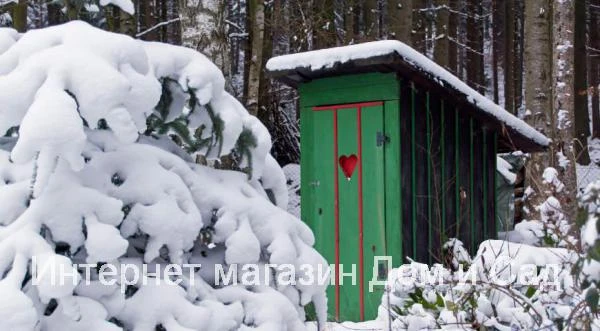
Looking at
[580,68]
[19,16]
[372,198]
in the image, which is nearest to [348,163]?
[372,198]

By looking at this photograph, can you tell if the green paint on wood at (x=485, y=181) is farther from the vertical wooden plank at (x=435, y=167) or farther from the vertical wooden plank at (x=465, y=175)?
the vertical wooden plank at (x=435, y=167)

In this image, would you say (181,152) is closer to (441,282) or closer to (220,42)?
(441,282)

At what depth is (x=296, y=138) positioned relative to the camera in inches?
574

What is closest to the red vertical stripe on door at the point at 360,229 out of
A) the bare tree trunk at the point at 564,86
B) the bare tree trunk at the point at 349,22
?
the bare tree trunk at the point at 564,86

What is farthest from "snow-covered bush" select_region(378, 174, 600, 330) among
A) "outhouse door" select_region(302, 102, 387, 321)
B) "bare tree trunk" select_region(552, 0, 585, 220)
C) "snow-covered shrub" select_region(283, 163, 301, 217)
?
"snow-covered shrub" select_region(283, 163, 301, 217)

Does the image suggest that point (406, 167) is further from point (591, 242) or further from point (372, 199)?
point (591, 242)

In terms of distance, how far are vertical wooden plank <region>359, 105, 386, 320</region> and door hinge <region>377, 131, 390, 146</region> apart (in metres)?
0.02

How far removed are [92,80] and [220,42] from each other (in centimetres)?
525

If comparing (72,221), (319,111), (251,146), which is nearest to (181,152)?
(251,146)

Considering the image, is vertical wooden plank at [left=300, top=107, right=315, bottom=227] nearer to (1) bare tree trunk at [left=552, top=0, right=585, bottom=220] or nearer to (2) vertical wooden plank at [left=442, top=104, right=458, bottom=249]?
(2) vertical wooden plank at [left=442, top=104, right=458, bottom=249]

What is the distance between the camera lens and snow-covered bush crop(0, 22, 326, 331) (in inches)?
81.9

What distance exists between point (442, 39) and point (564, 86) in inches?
315

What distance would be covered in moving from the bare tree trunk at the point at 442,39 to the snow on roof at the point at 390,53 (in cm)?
864

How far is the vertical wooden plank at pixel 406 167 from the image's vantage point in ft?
19.9
